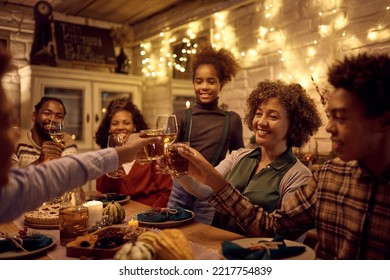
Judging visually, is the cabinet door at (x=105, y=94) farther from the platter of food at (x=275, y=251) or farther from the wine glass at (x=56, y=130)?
the platter of food at (x=275, y=251)

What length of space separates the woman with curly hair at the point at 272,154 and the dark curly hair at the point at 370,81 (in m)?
0.44

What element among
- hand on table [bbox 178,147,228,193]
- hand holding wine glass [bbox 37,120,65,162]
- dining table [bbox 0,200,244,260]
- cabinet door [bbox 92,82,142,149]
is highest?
cabinet door [bbox 92,82,142,149]

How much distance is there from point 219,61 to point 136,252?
4.62 ft

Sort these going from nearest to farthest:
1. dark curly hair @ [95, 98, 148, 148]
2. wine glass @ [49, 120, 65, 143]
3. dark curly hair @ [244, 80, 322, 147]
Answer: dark curly hair @ [244, 80, 322, 147], wine glass @ [49, 120, 65, 143], dark curly hair @ [95, 98, 148, 148]

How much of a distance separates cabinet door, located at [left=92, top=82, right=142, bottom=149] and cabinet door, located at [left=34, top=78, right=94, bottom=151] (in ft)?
0.16

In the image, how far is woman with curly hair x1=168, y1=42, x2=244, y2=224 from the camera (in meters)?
1.94

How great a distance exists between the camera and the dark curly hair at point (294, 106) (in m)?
1.35

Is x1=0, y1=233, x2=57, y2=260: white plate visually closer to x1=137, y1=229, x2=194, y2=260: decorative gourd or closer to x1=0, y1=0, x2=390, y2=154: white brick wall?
x1=137, y1=229, x2=194, y2=260: decorative gourd

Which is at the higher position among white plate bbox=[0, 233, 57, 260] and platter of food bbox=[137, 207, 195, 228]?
platter of food bbox=[137, 207, 195, 228]

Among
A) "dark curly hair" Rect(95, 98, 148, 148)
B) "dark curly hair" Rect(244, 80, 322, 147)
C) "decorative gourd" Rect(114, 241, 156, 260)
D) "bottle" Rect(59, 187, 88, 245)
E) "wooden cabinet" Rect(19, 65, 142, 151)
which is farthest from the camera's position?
"wooden cabinet" Rect(19, 65, 142, 151)

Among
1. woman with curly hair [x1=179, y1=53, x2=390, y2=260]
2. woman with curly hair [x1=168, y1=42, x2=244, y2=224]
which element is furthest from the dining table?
woman with curly hair [x1=168, y1=42, x2=244, y2=224]

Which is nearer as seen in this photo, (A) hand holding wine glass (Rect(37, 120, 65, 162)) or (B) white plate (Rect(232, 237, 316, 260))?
(B) white plate (Rect(232, 237, 316, 260))

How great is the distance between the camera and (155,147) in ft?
3.69
